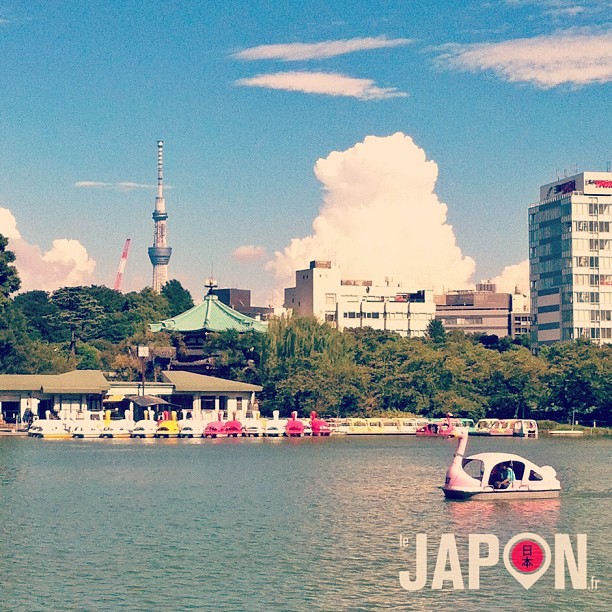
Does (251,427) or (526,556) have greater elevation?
(251,427)

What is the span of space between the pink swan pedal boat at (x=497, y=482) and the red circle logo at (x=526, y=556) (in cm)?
977

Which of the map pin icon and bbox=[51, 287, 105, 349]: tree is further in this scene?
bbox=[51, 287, 105, 349]: tree

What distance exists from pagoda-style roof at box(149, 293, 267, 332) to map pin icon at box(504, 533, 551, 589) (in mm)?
96259

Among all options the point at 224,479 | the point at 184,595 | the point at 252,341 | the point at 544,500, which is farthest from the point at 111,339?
the point at 184,595

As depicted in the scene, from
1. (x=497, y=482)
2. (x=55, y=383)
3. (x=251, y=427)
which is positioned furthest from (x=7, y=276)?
(x=497, y=482)

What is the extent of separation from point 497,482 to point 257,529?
12644mm

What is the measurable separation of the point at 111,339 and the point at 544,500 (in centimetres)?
14094

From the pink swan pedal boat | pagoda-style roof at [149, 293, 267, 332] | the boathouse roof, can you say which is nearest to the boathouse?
the boathouse roof

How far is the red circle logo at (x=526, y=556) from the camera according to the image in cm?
4042

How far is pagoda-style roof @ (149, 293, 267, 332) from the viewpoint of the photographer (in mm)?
143625

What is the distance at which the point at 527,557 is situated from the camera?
1686 inches

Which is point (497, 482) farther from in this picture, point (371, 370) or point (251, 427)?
point (371, 370)

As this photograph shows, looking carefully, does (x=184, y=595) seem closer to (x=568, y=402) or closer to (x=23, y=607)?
(x=23, y=607)

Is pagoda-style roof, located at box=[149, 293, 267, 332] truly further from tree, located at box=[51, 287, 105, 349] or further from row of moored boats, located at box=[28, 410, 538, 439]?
tree, located at box=[51, 287, 105, 349]
